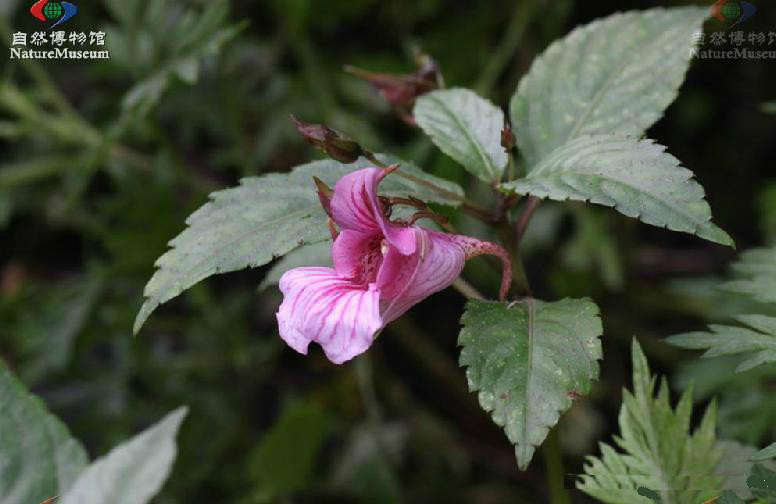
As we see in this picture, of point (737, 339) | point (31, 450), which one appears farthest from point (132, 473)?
point (737, 339)

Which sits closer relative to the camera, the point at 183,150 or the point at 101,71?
the point at 101,71

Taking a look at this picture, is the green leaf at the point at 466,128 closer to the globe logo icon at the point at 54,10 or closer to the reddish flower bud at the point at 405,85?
the reddish flower bud at the point at 405,85

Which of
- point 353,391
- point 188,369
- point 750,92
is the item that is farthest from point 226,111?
point 750,92

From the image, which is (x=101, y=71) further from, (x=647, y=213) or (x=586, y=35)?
(x=647, y=213)

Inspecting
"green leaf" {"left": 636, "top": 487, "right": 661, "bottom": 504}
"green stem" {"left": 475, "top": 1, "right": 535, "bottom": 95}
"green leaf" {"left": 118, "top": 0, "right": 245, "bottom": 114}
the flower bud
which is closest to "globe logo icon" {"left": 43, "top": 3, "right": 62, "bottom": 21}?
"green leaf" {"left": 118, "top": 0, "right": 245, "bottom": 114}

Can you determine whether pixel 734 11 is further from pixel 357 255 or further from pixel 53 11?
pixel 53 11
